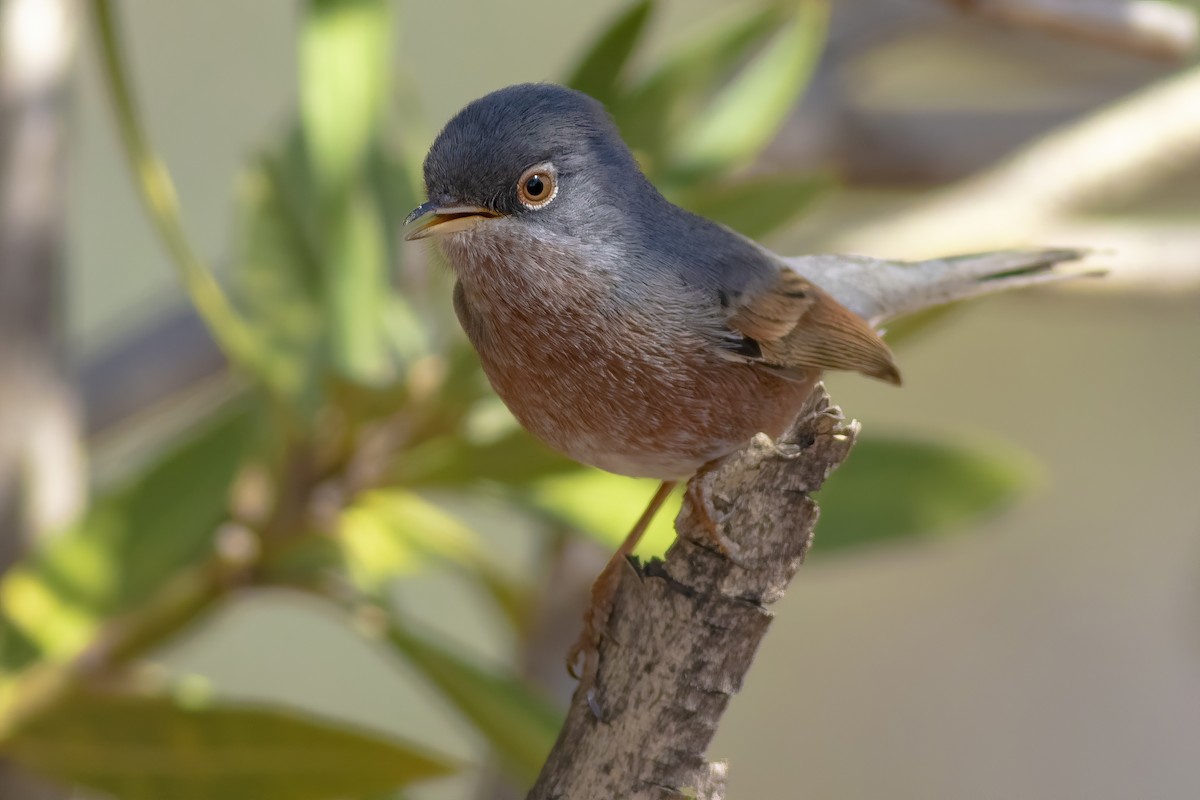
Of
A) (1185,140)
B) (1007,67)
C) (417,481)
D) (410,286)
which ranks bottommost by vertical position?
(417,481)

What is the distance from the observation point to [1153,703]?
17.4 ft

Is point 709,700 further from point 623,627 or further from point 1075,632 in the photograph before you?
point 1075,632

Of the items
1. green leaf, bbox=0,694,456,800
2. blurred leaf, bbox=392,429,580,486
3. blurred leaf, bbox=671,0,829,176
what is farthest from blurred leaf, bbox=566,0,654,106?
green leaf, bbox=0,694,456,800

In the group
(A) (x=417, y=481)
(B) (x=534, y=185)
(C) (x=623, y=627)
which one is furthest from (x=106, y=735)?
(B) (x=534, y=185)

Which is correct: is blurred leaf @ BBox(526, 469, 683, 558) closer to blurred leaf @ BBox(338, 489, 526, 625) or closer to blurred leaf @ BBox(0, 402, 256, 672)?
blurred leaf @ BBox(338, 489, 526, 625)

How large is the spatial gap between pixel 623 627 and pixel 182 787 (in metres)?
0.98

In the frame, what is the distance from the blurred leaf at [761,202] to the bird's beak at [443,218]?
2.29 feet

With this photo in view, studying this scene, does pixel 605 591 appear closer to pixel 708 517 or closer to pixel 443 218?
pixel 708 517

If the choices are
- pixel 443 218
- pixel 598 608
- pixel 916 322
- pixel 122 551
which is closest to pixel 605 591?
pixel 598 608

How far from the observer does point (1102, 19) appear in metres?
2.40

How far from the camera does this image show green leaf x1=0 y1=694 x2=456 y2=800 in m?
1.76

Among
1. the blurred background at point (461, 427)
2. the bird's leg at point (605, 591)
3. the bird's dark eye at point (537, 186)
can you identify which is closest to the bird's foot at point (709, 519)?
the bird's leg at point (605, 591)

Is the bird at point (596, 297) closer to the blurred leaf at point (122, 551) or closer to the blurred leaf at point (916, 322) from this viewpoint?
the blurred leaf at point (916, 322)

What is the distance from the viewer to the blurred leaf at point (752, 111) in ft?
6.95
